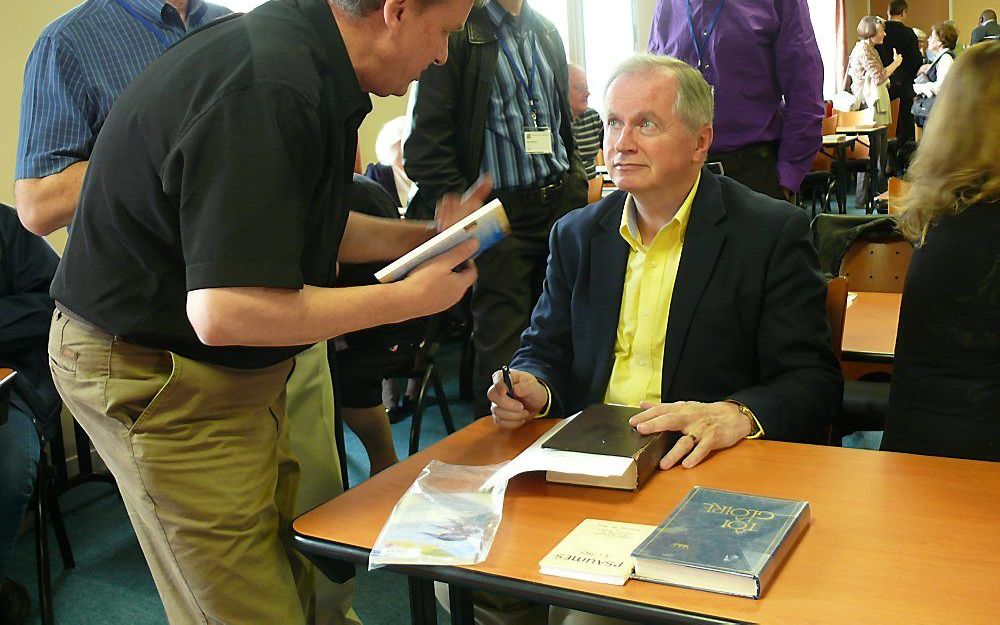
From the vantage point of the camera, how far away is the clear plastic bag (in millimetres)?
1231

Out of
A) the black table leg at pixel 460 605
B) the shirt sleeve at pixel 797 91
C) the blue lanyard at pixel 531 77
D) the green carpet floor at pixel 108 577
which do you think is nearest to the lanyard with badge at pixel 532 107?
the blue lanyard at pixel 531 77

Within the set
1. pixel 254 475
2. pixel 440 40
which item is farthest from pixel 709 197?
pixel 254 475

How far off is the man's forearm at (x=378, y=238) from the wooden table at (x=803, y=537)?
0.40 metres

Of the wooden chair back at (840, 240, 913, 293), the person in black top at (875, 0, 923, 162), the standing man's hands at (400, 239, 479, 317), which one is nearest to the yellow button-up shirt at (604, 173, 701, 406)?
the standing man's hands at (400, 239, 479, 317)

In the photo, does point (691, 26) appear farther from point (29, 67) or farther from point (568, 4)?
point (568, 4)

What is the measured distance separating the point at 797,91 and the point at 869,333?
1.23 metres

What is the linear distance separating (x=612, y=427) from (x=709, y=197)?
666 mm

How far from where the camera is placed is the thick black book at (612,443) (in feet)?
4.58

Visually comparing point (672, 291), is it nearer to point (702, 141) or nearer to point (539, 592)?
point (702, 141)

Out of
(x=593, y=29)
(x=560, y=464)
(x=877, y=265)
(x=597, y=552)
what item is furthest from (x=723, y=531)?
(x=593, y=29)

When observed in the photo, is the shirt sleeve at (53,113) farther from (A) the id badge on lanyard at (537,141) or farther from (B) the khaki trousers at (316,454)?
(A) the id badge on lanyard at (537,141)

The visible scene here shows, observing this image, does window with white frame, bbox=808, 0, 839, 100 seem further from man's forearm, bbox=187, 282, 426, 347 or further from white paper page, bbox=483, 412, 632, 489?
man's forearm, bbox=187, 282, 426, 347

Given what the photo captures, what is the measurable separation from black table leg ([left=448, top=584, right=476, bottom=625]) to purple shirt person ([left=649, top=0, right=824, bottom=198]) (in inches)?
85.9

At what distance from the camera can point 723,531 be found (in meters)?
1.17
